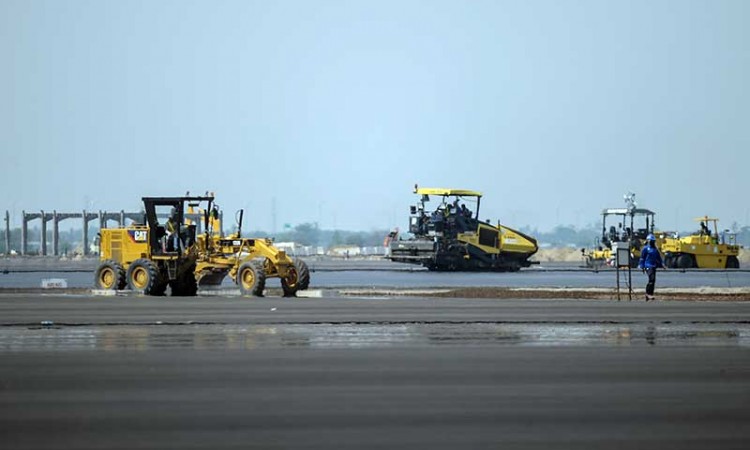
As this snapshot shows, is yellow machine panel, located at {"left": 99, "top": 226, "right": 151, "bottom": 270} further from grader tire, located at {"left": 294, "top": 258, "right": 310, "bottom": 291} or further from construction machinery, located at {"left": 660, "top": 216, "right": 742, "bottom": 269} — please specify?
construction machinery, located at {"left": 660, "top": 216, "right": 742, "bottom": 269}

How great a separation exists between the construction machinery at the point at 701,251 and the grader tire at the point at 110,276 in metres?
41.1

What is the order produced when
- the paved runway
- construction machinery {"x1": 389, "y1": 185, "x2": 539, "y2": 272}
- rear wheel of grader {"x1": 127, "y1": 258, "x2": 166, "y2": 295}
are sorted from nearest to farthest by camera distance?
rear wheel of grader {"x1": 127, "y1": 258, "x2": 166, "y2": 295}
the paved runway
construction machinery {"x1": 389, "y1": 185, "x2": 539, "y2": 272}

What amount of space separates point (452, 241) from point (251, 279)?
30.6m

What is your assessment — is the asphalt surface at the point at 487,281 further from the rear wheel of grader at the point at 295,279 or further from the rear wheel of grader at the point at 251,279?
the rear wheel of grader at the point at 251,279

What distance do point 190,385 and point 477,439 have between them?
175 inches

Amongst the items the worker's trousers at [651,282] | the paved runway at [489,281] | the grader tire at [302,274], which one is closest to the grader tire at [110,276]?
the grader tire at [302,274]

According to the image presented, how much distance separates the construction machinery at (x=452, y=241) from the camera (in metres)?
66.9

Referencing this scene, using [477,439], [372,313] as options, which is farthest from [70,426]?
[372,313]

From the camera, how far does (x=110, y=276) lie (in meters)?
39.6

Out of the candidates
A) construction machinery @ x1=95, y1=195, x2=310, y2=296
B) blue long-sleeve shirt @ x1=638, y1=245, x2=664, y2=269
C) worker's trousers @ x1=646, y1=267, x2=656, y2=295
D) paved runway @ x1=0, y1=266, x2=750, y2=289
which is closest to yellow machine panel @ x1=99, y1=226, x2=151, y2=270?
construction machinery @ x1=95, y1=195, x2=310, y2=296

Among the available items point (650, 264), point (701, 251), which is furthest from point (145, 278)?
point (701, 251)

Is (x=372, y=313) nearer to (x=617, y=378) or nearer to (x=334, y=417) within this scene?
(x=617, y=378)

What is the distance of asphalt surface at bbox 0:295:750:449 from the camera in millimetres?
10969

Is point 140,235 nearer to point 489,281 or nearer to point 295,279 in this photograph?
point 295,279
